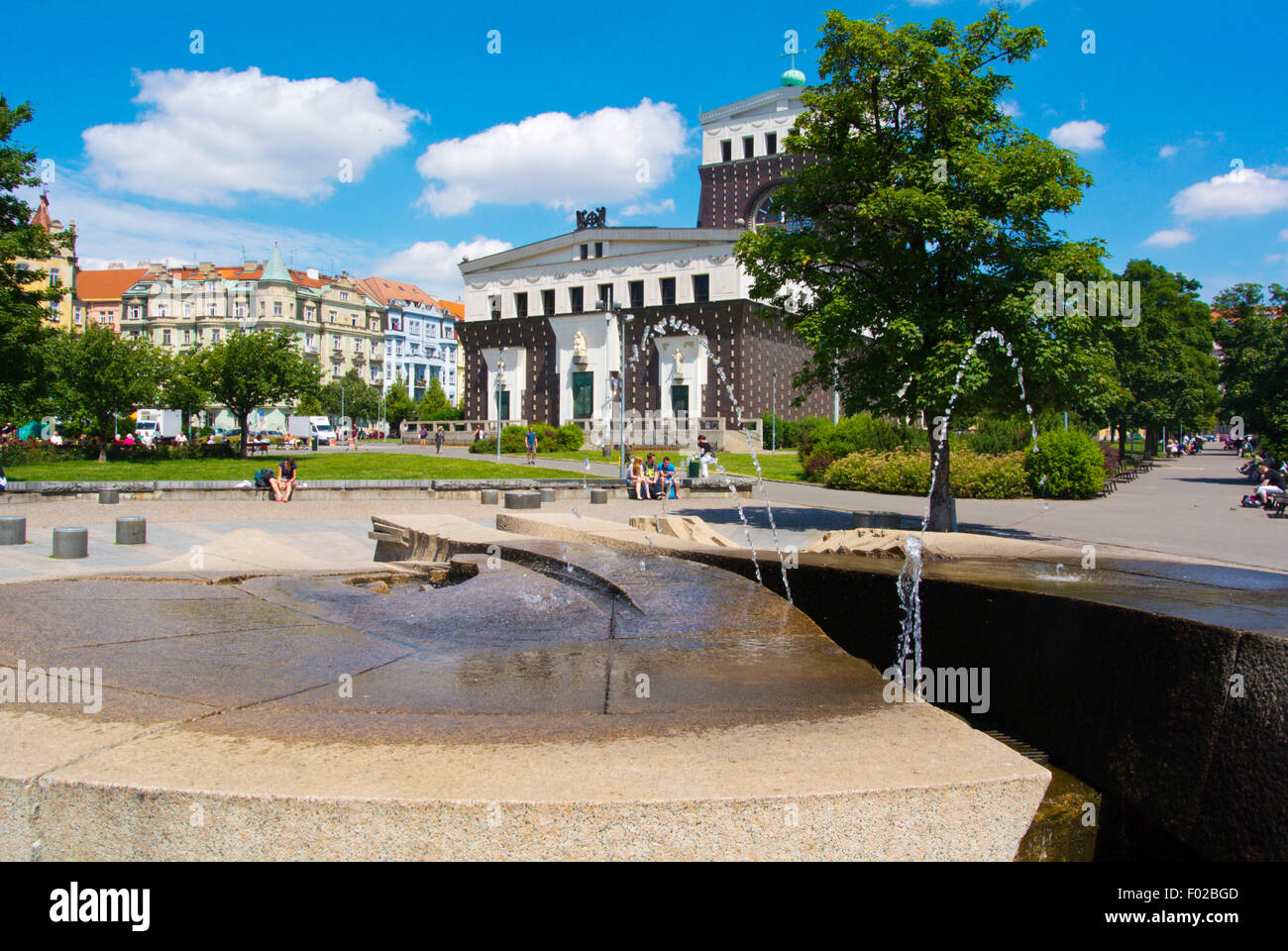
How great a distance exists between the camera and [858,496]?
27.6m

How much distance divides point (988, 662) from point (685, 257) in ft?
180

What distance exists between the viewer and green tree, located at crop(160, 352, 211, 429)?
1641 inches

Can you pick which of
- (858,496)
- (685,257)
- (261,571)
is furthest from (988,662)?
(685,257)

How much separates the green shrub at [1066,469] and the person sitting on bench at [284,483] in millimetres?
21936

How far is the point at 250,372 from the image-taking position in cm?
4184

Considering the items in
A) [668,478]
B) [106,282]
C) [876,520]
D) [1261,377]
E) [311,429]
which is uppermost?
[106,282]

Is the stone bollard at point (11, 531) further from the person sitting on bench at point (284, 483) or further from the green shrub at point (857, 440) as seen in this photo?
the green shrub at point (857, 440)

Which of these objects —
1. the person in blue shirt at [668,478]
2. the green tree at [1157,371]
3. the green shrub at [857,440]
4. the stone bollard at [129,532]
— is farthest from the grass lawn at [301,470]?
the green tree at [1157,371]

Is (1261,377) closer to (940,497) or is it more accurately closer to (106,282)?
(940,497)

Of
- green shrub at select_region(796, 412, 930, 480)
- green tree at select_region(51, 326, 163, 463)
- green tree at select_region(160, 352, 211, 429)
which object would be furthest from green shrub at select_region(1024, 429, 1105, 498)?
green tree at select_region(51, 326, 163, 463)

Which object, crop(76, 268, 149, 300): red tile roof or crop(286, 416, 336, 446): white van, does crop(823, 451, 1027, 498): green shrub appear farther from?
crop(76, 268, 149, 300): red tile roof

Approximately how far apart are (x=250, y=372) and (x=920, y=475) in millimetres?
31385

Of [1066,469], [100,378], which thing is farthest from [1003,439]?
[100,378]
